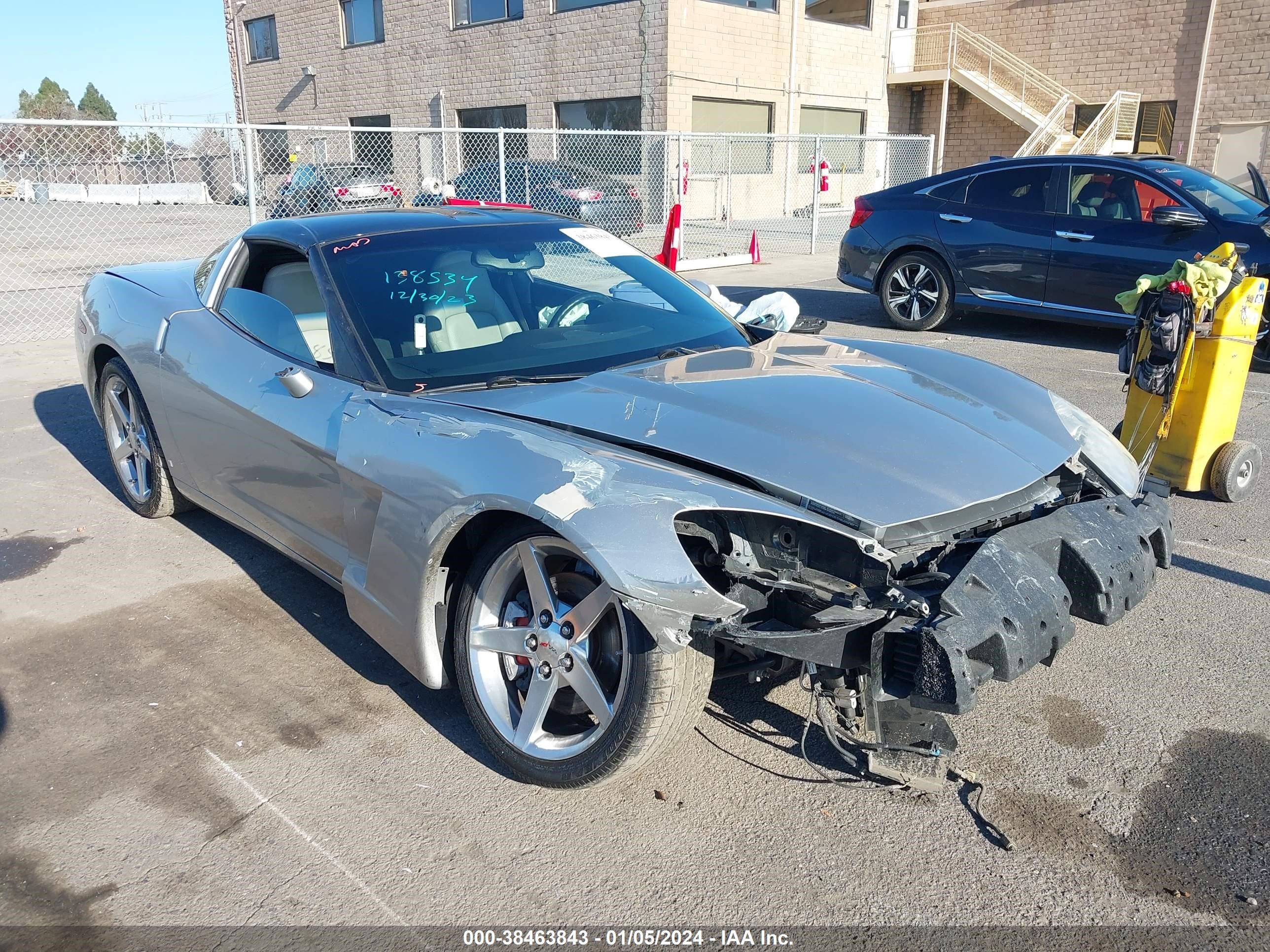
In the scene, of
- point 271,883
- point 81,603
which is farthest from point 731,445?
point 81,603

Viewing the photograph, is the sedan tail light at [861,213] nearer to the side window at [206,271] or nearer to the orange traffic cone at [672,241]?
the orange traffic cone at [672,241]

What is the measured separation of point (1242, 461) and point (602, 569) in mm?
4129

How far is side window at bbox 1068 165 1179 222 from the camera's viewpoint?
27.9 ft

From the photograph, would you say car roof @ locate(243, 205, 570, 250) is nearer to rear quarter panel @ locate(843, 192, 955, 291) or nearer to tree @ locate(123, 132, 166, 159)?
rear quarter panel @ locate(843, 192, 955, 291)

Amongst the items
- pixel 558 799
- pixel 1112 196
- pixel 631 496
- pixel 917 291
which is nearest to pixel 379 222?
pixel 631 496

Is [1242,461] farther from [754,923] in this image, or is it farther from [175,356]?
[175,356]

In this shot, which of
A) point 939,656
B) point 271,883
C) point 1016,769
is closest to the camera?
point 939,656

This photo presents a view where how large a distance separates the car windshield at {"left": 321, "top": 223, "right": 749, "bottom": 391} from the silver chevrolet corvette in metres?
0.01

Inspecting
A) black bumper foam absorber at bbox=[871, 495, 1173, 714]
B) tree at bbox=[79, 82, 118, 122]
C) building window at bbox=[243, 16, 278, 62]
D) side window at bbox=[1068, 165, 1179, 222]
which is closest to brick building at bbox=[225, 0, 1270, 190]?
building window at bbox=[243, 16, 278, 62]

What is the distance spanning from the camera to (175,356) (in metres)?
4.27

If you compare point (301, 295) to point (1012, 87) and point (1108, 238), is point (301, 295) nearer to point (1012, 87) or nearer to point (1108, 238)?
point (1108, 238)

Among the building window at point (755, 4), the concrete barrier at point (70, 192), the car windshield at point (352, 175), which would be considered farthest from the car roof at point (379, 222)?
the concrete barrier at point (70, 192)

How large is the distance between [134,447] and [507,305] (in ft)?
7.70

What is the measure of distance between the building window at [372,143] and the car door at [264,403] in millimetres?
23259
